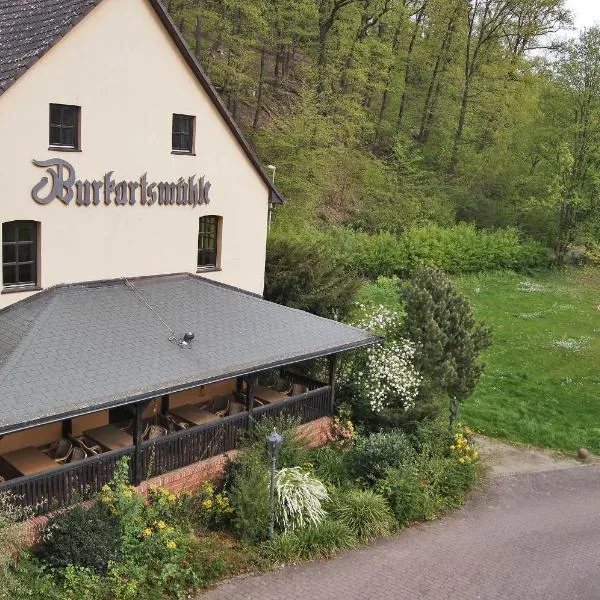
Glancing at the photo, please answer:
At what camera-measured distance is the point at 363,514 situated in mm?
13523

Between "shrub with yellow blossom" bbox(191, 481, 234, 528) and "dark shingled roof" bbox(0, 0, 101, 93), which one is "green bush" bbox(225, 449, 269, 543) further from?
"dark shingled roof" bbox(0, 0, 101, 93)

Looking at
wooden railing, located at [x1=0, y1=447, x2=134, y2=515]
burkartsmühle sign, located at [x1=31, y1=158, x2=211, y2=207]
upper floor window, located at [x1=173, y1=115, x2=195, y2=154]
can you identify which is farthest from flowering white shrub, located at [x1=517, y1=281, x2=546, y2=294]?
wooden railing, located at [x1=0, y1=447, x2=134, y2=515]

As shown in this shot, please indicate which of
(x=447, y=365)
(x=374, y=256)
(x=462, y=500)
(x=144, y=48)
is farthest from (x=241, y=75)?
(x=462, y=500)

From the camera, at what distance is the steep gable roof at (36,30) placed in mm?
13242

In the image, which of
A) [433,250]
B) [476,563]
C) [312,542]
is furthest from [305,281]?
[433,250]

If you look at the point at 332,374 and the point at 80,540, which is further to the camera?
the point at 332,374

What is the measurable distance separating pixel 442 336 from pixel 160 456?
6.95 meters

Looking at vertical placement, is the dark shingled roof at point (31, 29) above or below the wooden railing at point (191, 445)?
above

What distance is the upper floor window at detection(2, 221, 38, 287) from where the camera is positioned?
1386 centimetres

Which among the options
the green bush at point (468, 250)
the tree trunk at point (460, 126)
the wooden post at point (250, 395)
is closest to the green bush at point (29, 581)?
the wooden post at point (250, 395)

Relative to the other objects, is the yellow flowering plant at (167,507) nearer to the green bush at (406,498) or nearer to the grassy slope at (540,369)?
the green bush at (406,498)

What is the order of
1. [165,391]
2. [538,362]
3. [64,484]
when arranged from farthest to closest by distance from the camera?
[538,362], [165,391], [64,484]

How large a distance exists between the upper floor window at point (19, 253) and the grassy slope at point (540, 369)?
465 inches

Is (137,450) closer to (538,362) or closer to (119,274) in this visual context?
(119,274)
